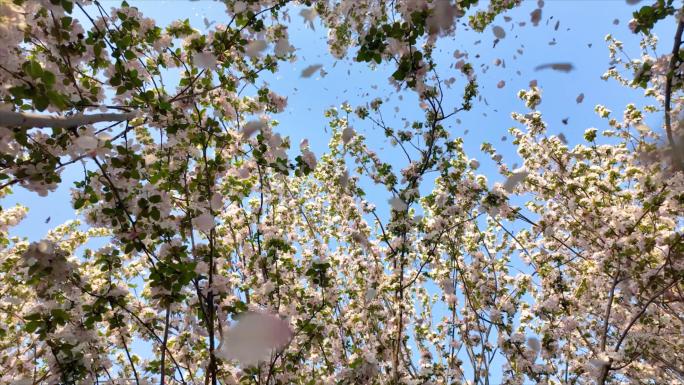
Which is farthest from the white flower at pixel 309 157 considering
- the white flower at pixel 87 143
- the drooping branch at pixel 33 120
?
the drooping branch at pixel 33 120

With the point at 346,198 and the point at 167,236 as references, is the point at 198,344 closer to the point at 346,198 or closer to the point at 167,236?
the point at 167,236

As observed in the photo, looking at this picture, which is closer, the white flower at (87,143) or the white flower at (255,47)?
the white flower at (87,143)

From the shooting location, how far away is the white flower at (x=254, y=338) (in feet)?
12.1

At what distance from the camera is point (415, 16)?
10.7 ft

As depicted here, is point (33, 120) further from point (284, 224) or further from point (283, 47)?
point (284, 224)

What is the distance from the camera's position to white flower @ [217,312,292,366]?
369 cm

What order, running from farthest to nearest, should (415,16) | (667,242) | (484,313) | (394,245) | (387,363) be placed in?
(484,313) < (394,245) < (387,363) < (667,242) < (415,16)

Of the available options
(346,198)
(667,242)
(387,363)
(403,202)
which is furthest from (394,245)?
(667,242)

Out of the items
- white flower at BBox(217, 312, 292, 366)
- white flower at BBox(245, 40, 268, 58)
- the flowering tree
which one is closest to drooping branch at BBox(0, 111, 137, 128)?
the flowering tree

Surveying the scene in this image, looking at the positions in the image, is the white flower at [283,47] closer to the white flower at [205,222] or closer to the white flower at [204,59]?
the white flower at [204,59]

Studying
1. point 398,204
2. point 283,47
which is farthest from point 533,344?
point 283,47

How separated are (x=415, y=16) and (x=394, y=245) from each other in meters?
2.61

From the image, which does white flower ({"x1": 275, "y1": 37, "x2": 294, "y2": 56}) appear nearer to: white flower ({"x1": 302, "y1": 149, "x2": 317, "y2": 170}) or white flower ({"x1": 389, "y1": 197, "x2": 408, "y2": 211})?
white flower ({"x1": 302, "y1": 149, "x2": 317, "y2": 170})

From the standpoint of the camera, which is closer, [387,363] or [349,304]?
[387,363]
